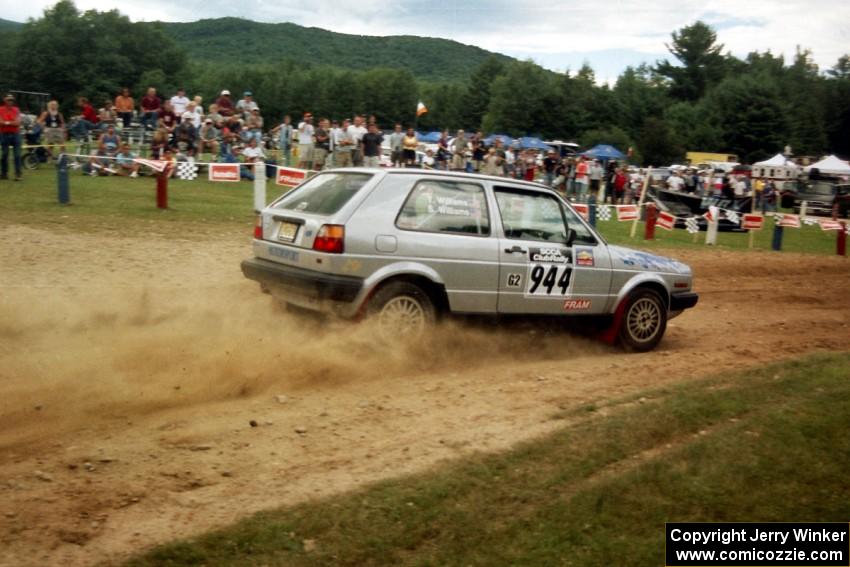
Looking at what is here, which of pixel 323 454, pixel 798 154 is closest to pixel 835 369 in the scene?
pixel 323 454

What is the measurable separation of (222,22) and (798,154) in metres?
149

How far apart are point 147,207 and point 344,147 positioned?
762cm

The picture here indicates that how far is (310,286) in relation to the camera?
750 cm

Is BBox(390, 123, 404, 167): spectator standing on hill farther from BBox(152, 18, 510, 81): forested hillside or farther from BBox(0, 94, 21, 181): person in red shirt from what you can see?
BBox(152, 18, 510, 81): forested hillside

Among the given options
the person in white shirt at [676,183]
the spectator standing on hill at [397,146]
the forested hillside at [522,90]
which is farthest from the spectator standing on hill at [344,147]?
the forested hillside at [522,90]

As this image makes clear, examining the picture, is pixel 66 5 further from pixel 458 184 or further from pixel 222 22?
pixel 222 22

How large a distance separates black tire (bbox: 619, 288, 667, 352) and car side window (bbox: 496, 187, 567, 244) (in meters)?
1.16

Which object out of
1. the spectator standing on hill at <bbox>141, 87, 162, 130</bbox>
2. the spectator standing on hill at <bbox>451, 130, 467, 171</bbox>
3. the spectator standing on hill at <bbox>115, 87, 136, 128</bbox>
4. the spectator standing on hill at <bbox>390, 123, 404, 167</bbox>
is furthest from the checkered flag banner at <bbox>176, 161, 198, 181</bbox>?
the spectator standing on hill at <bbox>451, 130, 467, 171</bbox>

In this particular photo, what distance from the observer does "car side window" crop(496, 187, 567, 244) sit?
27.6ft

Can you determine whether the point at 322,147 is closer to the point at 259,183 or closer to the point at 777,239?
Answer: the point at 259,183

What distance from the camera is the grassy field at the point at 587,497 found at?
4.24 m

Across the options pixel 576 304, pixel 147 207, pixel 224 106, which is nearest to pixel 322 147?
pixel 224 106

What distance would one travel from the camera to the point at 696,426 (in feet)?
20.1

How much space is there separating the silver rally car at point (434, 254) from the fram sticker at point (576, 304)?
1 centimetres
